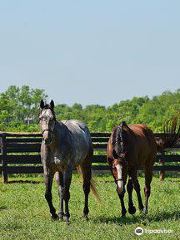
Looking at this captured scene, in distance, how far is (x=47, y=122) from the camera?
9914mm

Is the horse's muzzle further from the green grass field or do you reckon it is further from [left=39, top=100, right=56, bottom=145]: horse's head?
the green grass field

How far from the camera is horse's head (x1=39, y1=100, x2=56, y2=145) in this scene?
32.4 ft

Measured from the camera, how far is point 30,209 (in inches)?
468

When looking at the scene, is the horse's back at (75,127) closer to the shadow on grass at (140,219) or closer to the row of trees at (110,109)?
the shadow on grass at (140,219)

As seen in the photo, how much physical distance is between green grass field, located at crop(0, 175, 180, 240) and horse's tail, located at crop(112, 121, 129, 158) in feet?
3.71

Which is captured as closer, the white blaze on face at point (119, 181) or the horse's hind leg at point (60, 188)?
the white blaze on face at point (119, 181)

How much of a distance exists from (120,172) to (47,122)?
1.50m

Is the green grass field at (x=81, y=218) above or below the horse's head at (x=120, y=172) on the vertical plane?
below

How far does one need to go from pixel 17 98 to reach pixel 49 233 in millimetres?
70545

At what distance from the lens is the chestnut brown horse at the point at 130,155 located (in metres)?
10.3

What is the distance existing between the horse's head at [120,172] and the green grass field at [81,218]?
578 mm
